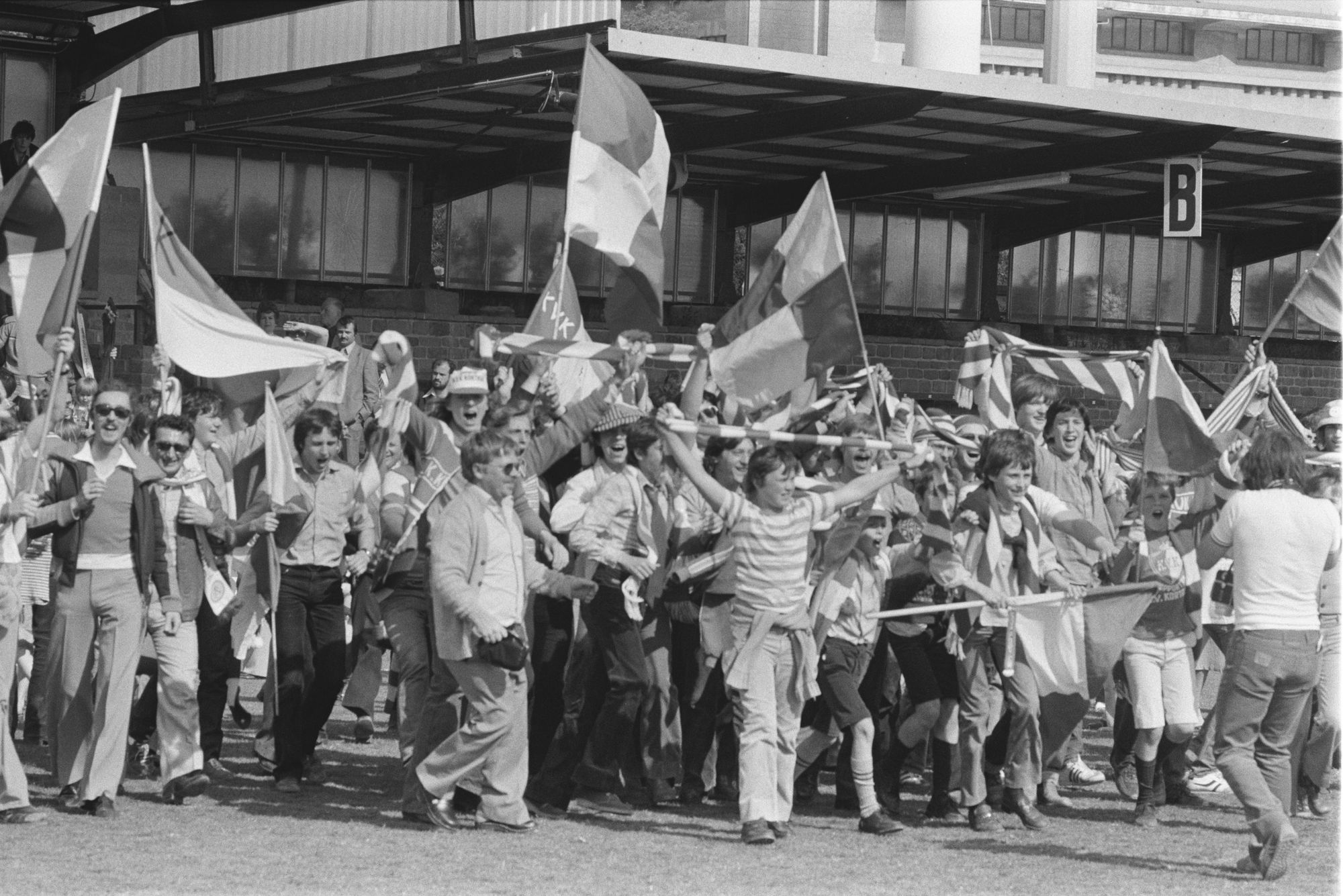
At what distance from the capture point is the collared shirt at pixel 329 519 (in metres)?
10.4

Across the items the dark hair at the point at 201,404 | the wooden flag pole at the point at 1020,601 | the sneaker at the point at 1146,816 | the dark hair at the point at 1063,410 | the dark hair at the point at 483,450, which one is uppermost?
the dark hair at the point at 1063,410

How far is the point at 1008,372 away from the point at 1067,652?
14.1 ft

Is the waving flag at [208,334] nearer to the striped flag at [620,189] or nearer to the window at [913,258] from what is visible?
the striped flag at [620,189]

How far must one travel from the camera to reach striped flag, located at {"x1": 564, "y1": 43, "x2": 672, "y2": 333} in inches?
432

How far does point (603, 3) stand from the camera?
63.3 feet

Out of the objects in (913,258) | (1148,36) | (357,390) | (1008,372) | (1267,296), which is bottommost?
(357,390)

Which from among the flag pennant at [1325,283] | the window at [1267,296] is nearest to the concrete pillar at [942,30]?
the window at [1267,296]

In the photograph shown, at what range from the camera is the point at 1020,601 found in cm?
1002

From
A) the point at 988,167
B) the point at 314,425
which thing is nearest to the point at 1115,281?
the point at 988,167

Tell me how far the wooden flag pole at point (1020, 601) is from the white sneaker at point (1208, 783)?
73.6 inches

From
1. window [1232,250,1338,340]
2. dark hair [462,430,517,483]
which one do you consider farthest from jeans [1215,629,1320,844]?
window [1232,250,1338,340]

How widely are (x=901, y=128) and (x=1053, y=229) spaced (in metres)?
5.86

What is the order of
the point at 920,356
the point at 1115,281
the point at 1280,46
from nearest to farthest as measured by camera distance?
the point at 920,356, the point at 1115,281, the point at 1280,46

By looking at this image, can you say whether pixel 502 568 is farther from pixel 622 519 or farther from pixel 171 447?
pixel 171 447
